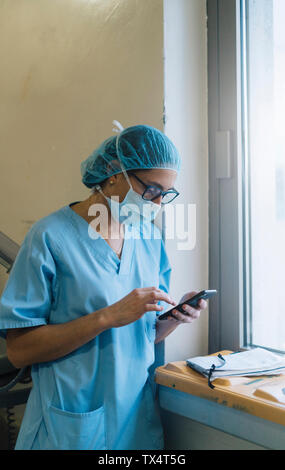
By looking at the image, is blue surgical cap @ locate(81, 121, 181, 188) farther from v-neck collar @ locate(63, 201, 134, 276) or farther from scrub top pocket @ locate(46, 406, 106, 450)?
scrub top pocket @ locate(46, 406, 106, 450)

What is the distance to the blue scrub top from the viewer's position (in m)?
0.98

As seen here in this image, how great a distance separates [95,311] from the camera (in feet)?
3.27

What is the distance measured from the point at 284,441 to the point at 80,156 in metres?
1.14

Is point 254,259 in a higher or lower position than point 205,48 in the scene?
lower

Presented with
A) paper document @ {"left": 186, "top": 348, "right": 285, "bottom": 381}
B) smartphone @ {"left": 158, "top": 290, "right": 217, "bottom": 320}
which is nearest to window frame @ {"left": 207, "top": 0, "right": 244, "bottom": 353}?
paper document @ {"left": 186, "top": 348, "right": 285, "bottom": 381}

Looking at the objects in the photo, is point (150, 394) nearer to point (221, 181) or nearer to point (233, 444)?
point (233, 444)

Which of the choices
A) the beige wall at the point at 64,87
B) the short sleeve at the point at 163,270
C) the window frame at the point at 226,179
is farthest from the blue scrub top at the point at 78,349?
the beige wall at the point at 64,87

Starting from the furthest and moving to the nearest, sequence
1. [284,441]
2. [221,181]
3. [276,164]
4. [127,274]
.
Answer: [221,181] → [276,164] → [127,274] → [284,441]

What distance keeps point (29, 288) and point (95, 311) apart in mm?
168

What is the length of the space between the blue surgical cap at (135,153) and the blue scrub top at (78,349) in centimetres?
16

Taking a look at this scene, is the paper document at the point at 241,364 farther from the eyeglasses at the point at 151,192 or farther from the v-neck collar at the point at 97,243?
the eyeglasses at the point at 151,192

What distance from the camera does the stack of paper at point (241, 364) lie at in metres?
1.05

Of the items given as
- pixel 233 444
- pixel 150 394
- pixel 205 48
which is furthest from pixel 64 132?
pixel 233 444

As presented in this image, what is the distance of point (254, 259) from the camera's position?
51.9 inches
